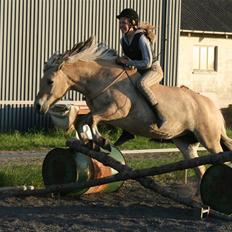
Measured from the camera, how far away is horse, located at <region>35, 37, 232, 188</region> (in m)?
9.88

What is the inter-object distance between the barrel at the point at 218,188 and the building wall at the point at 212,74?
60.2ft

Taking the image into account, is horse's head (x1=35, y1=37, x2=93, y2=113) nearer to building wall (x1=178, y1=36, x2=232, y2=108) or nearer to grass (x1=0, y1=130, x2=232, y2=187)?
grass (x1=0, y1=130, x2=232, y2=187)

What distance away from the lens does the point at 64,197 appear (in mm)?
10680

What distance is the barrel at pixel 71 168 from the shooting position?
10.6 metres

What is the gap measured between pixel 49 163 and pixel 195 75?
18184 millimetres

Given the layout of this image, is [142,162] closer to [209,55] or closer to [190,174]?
[190,174]

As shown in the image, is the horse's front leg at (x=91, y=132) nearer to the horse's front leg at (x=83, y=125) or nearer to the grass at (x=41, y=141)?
the horse's front leg at (x=83, y=125)

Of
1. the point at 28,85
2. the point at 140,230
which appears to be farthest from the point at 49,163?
the point at 28,85

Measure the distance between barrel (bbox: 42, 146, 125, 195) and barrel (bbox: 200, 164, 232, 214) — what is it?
4.38 ft

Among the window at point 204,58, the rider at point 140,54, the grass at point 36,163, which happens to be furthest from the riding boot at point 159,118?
the window at point 204,58

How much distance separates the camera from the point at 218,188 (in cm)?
957

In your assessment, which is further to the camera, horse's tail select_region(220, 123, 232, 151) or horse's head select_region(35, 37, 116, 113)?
horse's tail select_region(220, 123, 232, 151)

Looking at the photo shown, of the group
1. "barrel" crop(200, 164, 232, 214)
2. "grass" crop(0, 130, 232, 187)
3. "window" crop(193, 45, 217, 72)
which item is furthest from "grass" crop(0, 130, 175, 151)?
"window" crop(193, 45, 217, 72)

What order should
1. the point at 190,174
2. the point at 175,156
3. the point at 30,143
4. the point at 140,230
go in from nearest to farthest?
the point at 140,230
the point at 190,174
the point at 175,156
the point at 30,143
